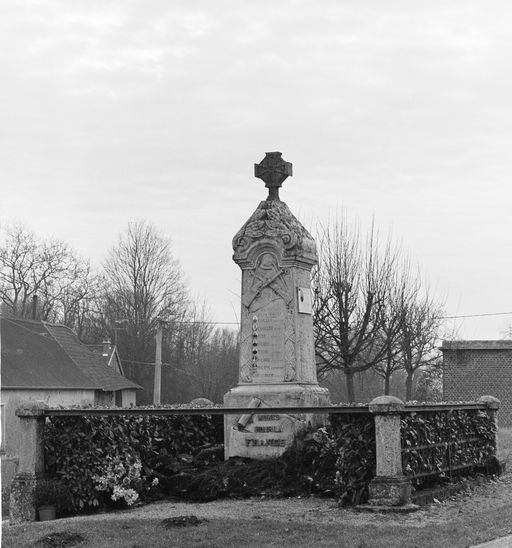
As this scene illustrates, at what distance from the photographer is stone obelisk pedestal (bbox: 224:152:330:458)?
40.0 ft

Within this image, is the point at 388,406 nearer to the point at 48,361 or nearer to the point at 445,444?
the point at 445,444

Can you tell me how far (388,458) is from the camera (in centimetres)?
997

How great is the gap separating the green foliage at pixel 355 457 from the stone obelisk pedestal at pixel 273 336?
1580 mm

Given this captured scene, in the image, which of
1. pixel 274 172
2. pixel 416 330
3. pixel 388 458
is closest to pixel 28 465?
pixel 388 458

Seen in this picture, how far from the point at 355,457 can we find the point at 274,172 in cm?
504

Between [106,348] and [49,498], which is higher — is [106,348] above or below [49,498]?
above

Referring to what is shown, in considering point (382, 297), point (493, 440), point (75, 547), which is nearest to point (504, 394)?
point (382, 297)

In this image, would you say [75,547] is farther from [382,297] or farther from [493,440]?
[382,297]

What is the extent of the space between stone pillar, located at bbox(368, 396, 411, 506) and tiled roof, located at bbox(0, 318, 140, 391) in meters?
23.6

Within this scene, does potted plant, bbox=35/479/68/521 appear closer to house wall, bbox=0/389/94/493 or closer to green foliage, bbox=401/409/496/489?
green foliage, bbox=401/409/496/489

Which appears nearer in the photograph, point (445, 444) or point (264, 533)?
point (264, 533)

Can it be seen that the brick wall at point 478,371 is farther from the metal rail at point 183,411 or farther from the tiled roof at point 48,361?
the metal rail at point 183,411

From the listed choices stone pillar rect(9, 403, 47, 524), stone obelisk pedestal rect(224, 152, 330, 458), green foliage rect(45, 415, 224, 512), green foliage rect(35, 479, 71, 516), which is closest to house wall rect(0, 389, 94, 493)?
stone obelisk pedestal rect(224, 152, 330, 458)

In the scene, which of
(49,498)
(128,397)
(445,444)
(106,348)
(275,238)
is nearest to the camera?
(49,498)
